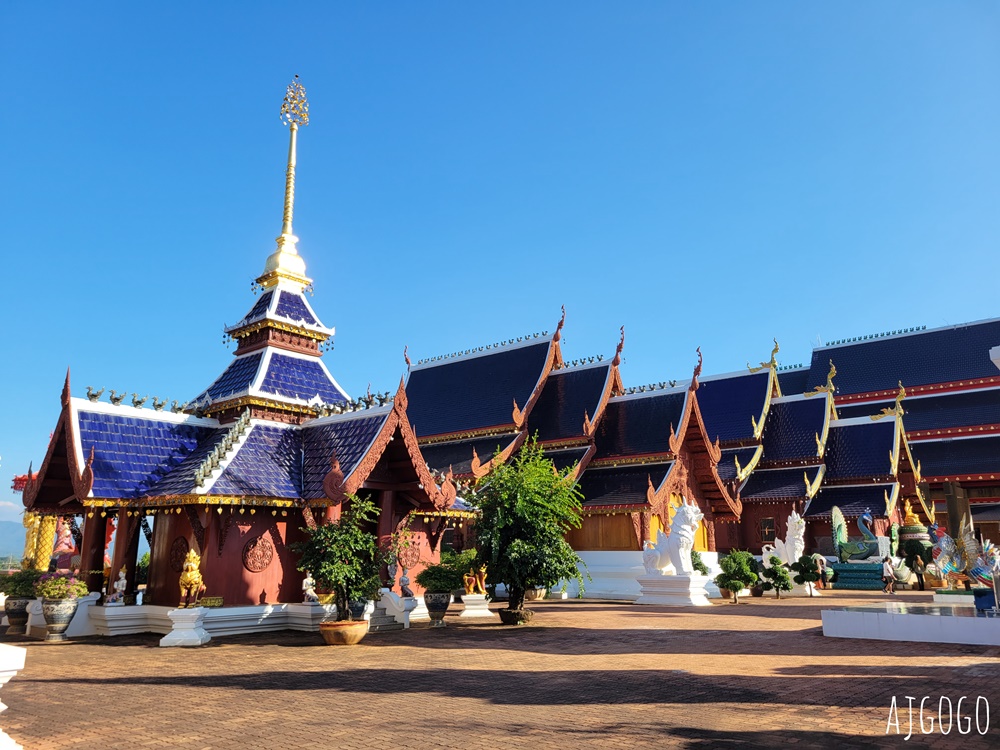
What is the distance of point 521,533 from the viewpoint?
15.4 meters

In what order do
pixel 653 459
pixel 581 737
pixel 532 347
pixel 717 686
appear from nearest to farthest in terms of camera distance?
pixel 581 737 < pixel 717 686 < pixel 653 459 < pixel 532 347

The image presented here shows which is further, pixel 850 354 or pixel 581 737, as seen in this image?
pixel 850 354

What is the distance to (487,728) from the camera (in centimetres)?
651

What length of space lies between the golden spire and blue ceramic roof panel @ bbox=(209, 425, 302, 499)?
488 cm

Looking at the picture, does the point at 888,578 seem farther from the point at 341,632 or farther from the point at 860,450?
the point at 341,632

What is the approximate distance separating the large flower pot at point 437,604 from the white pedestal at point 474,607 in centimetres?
222

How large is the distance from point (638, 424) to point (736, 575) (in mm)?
7664

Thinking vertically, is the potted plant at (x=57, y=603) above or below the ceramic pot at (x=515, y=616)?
above

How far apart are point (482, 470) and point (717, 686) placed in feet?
58.5

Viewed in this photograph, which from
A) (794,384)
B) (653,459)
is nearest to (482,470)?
(653,459)

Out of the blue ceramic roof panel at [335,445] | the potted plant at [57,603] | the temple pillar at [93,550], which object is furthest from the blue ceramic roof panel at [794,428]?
the potted plant at [57,603]

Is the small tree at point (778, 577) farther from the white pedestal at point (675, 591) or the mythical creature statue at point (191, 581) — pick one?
the mythical creature statue at point (191, 581)

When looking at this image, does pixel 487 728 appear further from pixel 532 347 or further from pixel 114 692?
pixel 532 347

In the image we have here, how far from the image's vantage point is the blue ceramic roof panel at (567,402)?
2798 centimetres
